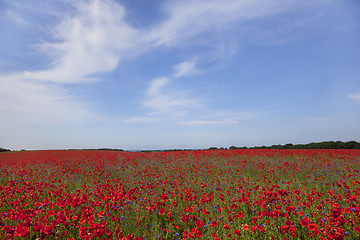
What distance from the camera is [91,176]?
8586mm

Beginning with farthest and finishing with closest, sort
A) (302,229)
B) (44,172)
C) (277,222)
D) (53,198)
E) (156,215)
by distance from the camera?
(44,172)
(53,198)
(156,215)
(277,222)
(302,229)

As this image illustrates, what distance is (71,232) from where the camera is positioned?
3.26m

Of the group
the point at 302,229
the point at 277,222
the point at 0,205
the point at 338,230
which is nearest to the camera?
the point at 338,230

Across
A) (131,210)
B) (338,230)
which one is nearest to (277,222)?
(338,230)

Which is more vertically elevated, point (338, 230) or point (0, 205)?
point (338, 230)

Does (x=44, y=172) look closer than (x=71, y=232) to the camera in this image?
No

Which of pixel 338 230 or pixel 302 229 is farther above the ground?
pixel 338 230

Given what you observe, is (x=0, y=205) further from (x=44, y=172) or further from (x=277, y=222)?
(x=277, y=222)

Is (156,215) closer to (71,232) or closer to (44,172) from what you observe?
(71,232)

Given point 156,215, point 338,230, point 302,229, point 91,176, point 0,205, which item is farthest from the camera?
point 91,176

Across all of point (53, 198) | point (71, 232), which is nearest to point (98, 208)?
point (71, 232)

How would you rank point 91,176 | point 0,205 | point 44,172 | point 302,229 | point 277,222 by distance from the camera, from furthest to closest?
point 44,172 → point 91,176 → point 0,205 → point 277,222 → point 302,229

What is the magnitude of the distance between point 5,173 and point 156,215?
8.72 m

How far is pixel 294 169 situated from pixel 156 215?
23.2 feet
